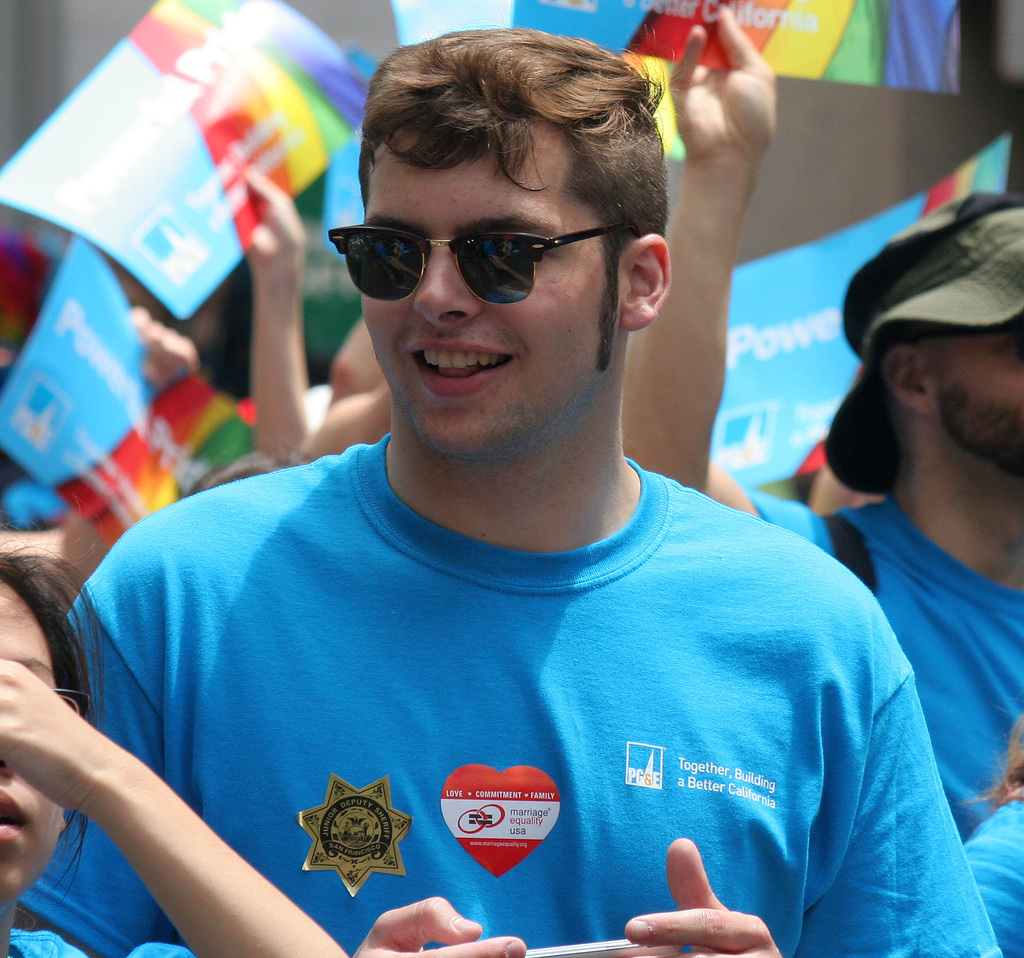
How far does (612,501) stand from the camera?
6.34 feet

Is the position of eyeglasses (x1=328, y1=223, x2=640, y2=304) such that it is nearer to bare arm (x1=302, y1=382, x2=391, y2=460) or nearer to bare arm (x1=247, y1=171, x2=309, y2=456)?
bare arm (x1=302, y1=382, x2=391, y2=460)

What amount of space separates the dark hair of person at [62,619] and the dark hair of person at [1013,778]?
56.7 inches

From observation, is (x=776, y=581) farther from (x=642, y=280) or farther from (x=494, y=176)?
(x=494, y=176)

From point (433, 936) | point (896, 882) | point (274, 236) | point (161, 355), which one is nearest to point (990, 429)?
point (896, 882)

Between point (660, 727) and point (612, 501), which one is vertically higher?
point (612, 501)

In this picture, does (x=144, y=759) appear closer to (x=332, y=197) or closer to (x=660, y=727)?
(x=660, y=727)

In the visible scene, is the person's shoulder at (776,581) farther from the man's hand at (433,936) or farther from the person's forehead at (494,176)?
the man's hand at (433,936)

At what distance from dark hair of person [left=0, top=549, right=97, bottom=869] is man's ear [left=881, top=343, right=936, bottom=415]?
2.02 meters

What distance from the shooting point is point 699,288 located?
267 cm

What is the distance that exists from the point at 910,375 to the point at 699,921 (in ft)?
6.14

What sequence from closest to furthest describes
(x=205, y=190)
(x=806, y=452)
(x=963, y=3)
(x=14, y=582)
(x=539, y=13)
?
(x=14, y=582) < (x=539, y=13) < (x=205, y=190) < (x=806, y=452) < (x=963, y=3)

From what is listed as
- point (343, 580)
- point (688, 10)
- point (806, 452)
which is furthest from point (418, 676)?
point (806, 452)

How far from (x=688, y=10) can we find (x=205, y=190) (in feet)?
3.80

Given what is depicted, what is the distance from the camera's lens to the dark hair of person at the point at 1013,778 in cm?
222
